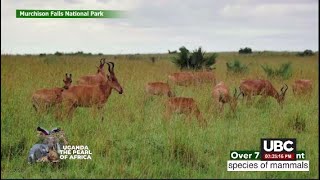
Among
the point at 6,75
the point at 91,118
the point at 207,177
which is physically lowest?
the point at 207,177

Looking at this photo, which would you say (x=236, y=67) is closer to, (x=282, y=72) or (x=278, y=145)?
(x=282, y=72)

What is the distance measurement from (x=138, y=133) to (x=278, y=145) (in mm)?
1859

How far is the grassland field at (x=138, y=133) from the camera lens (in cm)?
559

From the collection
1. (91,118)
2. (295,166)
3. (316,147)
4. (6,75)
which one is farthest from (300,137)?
(6,75)

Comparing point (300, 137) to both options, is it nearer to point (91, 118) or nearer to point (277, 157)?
point (277, 157)

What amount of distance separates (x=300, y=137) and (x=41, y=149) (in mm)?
3432

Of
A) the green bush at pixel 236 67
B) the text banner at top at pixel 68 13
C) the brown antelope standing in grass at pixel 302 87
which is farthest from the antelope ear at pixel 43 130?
the green bush at pixel 236 67

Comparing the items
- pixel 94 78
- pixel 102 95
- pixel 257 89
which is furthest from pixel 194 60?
pixel 102 95

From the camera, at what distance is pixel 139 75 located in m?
10.2

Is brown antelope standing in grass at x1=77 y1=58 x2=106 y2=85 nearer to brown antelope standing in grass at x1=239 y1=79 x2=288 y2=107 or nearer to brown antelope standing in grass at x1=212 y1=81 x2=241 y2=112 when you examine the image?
brown antelope standing in grass at x1=212 y1=81 x2=241 y2=112

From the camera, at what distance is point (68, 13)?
622 cm

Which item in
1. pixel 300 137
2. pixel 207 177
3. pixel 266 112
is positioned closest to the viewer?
pixel 207 177

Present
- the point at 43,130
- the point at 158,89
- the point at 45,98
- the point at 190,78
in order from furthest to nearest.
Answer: the point at 190,78 → the point at 158,89 → the point at 45,98 → the point at 43,130
